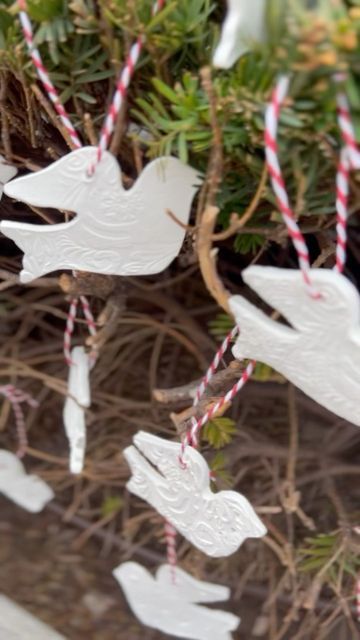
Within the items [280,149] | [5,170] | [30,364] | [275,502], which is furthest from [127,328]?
[280,149]

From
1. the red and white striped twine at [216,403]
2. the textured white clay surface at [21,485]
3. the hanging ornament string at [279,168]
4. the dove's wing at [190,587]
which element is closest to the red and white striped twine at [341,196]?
the hanging ornament string at [279,168]

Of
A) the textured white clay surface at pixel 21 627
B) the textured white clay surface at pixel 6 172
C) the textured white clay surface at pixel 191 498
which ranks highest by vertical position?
the textured white clay surface at pixel 6 172

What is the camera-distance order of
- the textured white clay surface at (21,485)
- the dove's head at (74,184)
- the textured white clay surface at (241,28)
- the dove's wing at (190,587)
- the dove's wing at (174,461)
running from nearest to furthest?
the textured white clay surface at (241,28)
the dove's head at (74,184)
the dove's wing at (174,461)
the dove's wing at (190,587)
the textured white clay surface at (21,485)

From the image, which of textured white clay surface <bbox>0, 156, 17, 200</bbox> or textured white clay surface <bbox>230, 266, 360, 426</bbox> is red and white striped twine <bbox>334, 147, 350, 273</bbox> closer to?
textured white clay surface <bbox>230, 266, 360, 426</bbox>

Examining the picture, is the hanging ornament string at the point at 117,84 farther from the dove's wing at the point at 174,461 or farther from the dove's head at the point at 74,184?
the dove's wing at the point at 174,461

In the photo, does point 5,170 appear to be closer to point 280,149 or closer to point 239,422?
point 280,149

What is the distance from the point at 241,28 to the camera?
365 millimetres

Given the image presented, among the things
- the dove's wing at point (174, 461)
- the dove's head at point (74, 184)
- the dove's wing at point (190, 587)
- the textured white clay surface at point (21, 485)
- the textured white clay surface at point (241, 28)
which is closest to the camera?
the textured white clay surface at point (241, 28)

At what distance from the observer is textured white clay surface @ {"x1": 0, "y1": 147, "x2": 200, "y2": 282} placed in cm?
47

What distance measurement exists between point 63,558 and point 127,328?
0.28 m

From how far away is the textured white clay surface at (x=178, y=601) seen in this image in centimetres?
72

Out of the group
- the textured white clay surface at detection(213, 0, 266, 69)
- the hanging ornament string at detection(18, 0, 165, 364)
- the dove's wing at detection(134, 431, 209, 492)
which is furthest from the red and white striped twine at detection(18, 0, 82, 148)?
the dove's wing at detection(134, 431, 209, 492)

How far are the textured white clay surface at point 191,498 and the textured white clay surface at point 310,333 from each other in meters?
0.12

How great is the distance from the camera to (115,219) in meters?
0.49
